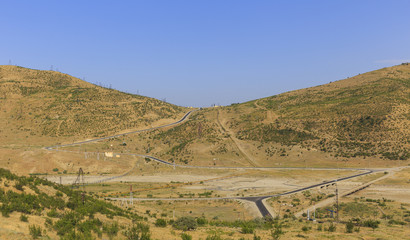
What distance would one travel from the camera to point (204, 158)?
Answer: 325 ft

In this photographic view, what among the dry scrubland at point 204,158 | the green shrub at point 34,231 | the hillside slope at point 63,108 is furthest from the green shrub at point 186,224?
the hillside slope at point 63,108

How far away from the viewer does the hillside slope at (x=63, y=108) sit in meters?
124

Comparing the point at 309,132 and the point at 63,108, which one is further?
the point at 63,108

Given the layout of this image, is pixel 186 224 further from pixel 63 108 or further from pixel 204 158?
pixel 63 108

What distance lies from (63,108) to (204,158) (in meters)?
77.4

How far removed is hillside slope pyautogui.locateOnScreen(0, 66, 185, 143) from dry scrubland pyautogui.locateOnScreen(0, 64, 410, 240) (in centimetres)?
49

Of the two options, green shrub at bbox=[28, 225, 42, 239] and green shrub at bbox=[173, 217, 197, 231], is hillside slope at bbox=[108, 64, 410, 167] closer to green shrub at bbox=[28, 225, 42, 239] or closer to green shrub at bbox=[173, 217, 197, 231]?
green shrub at bbox=[173, 217, 197, 231]

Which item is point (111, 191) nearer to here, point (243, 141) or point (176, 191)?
point (176, 191)

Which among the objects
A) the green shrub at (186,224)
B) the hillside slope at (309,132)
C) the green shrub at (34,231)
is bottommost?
the green shrub at (186,224)

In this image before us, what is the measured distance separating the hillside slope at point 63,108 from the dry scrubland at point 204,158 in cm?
49

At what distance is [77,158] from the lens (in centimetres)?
9344

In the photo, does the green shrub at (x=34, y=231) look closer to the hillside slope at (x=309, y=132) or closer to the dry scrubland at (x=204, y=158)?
the dry scrubland at (x=204, y=158)

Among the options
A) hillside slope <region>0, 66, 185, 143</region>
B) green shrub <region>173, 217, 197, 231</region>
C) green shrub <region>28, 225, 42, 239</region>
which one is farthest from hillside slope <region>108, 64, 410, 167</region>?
green shrub <region>28, 225, 42, 239</region>

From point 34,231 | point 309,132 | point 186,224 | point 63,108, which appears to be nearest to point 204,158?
point 309,132
